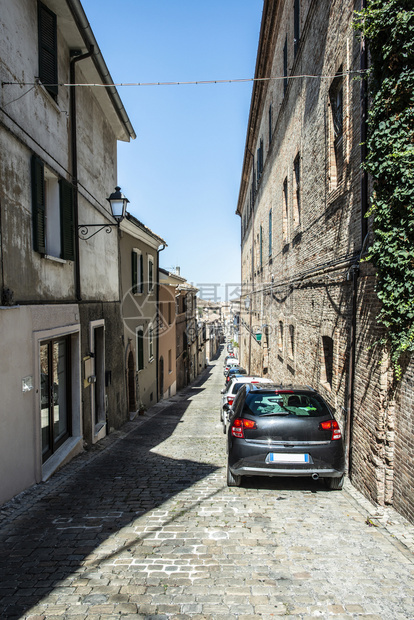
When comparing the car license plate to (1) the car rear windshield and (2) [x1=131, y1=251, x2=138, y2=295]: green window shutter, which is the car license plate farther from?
(2) [x1=131, y1=251, x2=138, y2=295]: green window shutter

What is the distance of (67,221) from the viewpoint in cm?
828

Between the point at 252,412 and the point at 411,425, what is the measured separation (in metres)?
1.99

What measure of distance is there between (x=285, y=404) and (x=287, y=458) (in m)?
0.75

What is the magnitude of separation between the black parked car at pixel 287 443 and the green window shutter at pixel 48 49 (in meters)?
6.15

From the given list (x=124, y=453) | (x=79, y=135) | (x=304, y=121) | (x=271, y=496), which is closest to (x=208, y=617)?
(x=271, y=496)

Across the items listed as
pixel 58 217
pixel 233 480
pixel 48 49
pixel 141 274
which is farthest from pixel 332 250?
pixel 141 274

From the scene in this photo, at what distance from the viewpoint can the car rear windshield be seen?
594cm

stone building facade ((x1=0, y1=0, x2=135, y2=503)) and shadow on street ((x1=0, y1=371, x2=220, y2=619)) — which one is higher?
stone building facade ((x1=0, y1=0, x2=135, y2=503))

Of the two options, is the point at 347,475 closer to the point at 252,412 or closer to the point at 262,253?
the point at 252,412

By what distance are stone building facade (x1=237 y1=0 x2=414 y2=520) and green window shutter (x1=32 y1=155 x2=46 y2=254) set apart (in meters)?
3.52

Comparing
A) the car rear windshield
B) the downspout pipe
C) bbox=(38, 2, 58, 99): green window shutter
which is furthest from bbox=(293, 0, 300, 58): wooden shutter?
the car rear windshield

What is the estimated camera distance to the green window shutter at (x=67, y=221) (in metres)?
7.99

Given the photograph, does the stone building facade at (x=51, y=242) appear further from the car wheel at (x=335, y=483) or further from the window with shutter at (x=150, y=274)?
the window with shutter at (x=150, y=274)

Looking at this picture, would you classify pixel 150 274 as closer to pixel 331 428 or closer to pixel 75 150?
pixel 75 150
